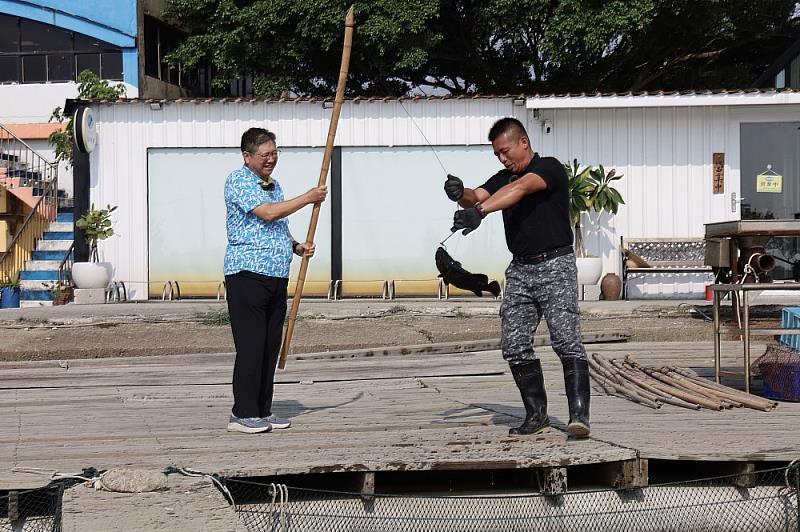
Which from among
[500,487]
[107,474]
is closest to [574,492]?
[500,487]

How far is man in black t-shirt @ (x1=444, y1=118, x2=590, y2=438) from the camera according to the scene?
5.71 meters

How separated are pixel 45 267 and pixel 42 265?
0.09 metres

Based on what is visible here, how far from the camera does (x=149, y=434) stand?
605 centimetres

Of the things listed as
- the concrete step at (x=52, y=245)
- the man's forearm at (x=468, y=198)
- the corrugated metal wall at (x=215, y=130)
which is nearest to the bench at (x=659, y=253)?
the corrugated metal wall at (x=215, y=130)

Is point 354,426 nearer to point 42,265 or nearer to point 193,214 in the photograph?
point 193,214

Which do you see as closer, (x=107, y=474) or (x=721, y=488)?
(x=107, y=474)

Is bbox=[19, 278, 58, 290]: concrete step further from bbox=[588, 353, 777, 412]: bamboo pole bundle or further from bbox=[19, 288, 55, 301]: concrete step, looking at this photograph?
bbox=[588, 353, 777, 412]: bamboo pole bundle

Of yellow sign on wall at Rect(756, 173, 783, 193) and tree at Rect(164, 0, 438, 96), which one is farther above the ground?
tree at Rect(164, 0, 438, 96)

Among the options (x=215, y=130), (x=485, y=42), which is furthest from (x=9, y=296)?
(x=485, y=42)

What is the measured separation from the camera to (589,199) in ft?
56.0

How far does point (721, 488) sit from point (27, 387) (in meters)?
5.59

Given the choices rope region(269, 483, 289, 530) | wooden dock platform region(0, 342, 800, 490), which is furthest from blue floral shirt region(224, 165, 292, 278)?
rope region(269, 483, 289, 530)

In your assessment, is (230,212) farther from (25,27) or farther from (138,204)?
(25,27)

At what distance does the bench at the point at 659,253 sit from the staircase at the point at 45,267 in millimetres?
8912
